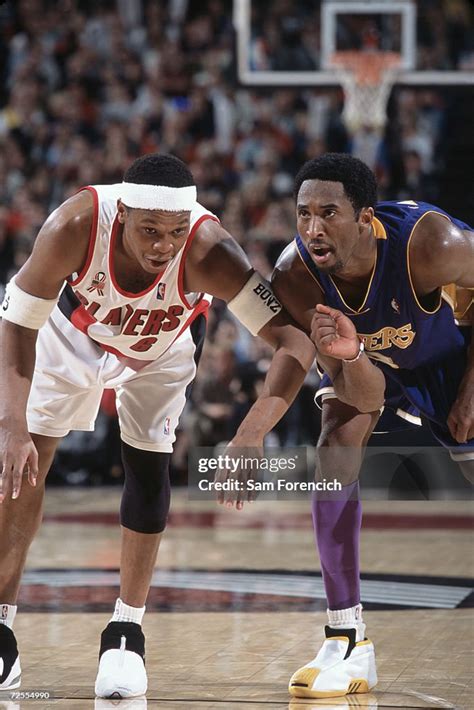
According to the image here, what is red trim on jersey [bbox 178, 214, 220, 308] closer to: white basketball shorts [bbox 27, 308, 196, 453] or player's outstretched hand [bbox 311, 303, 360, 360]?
white basketball shorts [bbox 27, 308, 196, 453]

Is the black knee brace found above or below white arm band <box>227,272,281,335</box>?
below

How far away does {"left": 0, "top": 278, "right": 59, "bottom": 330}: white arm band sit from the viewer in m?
3.48

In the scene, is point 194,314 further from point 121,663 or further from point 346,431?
point 121,663

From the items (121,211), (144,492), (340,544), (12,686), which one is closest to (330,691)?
(340,544)

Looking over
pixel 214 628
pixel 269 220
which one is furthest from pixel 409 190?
pixel 214 628

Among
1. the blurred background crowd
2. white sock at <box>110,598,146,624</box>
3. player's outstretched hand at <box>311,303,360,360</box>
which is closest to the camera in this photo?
player's outstretched hand at <box>311,303,360,360</box>

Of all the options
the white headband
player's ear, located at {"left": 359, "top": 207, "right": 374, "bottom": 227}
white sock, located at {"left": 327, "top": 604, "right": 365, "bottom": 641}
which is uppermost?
the white headband

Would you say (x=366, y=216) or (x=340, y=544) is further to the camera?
(x=340, y=544)

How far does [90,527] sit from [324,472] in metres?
4.42

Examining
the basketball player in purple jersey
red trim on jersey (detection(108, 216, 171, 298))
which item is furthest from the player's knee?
red trim on jersey (detection(108, 216, 171, 298))

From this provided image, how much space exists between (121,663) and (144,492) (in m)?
0.59

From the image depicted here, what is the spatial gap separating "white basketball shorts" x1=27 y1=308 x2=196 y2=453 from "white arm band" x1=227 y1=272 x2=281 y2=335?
0.36 m

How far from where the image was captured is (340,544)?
3.69m

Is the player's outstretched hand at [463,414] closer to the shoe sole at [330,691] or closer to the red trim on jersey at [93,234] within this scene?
the shoe sole at [330,691]
